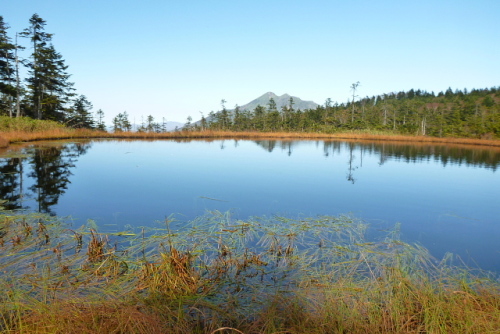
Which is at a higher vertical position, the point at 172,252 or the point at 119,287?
the point at 172,252

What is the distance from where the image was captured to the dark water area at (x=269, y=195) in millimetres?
5625

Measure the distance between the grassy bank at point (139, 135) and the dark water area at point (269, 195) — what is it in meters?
8.99

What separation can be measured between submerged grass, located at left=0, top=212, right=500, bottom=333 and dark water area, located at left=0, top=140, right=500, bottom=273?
3.08 ft

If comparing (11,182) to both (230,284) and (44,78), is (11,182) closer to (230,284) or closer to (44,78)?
(230,284)

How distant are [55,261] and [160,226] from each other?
1.80m

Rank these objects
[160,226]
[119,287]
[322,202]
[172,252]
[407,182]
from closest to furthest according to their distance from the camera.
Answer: [119,287]
[172,252]
[160,226]
[322,202]
[407,182]

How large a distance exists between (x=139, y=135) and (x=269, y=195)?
87.6ft

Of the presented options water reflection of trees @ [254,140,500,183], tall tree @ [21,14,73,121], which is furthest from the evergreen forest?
water reflection of trees @ [254,140,500,183]

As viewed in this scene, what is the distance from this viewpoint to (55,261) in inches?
141

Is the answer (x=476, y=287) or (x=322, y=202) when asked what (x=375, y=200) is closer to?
(x=322, y=202)

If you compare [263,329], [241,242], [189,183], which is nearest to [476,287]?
[263,329]

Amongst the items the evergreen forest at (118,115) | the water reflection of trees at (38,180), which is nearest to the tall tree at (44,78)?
the evergreen forest at (118,115)

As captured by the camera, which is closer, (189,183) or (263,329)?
(263,329)

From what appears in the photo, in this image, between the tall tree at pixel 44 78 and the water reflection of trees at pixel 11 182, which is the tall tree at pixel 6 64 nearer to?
the tall tree at pixel 44 78
